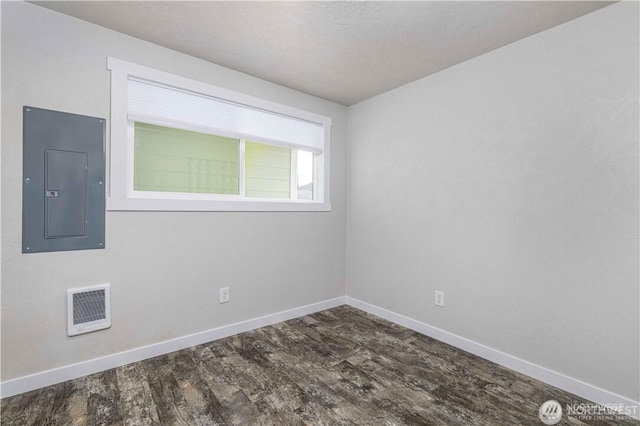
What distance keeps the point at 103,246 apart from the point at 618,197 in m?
3.32

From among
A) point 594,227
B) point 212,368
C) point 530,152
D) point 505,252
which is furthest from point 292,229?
point 594,227

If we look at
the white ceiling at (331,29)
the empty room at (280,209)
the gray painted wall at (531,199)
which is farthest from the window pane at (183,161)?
the gray painted wall at (531,199)

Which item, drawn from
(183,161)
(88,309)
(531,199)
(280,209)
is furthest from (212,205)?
(531,199)

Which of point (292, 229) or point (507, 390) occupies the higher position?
point (292, 229)

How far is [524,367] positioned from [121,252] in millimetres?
3018

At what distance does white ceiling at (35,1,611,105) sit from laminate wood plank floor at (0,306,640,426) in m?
2.39

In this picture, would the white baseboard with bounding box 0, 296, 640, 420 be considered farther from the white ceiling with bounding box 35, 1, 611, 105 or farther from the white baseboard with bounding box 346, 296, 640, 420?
the white ceiling with bounding box 35, 1, 611, 105

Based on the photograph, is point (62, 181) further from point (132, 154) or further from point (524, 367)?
point (524, 367)

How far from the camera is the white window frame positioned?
6.89 ft

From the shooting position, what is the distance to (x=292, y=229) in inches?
123

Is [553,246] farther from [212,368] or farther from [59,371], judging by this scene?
[59,371]

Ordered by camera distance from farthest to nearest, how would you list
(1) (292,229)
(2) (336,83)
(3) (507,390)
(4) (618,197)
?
(1) (292,229)
(2) (336,83)
(3) (507,390)
(4) (618,197)

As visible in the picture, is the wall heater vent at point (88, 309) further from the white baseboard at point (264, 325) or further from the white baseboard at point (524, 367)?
the white baseboard at point (524, 367)

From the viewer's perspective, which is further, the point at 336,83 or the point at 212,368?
the point at 336,83
